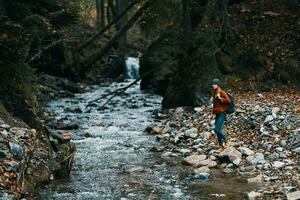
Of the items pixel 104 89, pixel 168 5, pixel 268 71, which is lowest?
pixel 104 89

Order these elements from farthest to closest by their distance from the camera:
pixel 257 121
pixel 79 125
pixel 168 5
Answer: pixel 168 5 < pixel 79 125 < pixel 257 121

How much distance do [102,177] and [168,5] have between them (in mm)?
12484

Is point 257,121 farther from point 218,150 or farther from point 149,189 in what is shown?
point 149,189

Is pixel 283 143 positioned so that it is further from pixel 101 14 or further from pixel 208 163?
pixel 101 14

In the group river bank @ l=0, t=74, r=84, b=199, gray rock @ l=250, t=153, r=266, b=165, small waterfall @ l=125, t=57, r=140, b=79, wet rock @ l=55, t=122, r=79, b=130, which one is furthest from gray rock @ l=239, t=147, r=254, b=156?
small waterfall @ l=125, t=57, r=140, b=79

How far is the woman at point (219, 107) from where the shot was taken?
1330 cm

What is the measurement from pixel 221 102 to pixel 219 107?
191 millimetres

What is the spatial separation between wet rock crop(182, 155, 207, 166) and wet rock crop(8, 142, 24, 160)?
15.2 ft

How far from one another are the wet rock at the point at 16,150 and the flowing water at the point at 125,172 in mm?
887

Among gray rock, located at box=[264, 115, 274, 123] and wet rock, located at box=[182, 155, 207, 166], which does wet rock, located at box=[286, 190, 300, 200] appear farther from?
gray rock, located at box=[264, 115, 274, 123]

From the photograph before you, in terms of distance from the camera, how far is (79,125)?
1822 cm

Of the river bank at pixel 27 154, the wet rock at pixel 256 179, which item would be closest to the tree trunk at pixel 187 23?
the river bank at pixel 27 154

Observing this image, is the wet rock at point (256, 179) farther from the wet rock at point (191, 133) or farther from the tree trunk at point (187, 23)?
the tree trunk at point (187, 23)

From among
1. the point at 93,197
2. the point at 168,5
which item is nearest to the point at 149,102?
the point at 168,5
